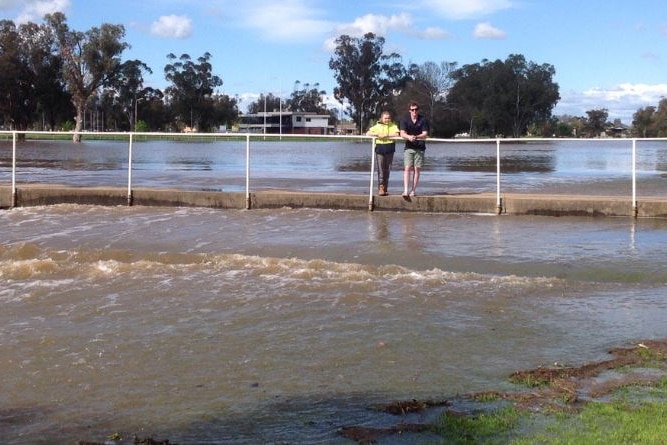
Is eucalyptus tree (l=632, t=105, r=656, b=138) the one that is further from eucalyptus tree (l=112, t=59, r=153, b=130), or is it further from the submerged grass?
the submerged grass

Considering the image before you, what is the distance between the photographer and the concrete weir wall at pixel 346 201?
11.9 m

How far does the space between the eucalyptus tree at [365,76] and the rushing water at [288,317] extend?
382 ft

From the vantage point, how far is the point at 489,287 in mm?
7348

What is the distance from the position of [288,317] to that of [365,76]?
123 m

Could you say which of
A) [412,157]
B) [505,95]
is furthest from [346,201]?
[505,95]

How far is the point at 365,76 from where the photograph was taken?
126625mm

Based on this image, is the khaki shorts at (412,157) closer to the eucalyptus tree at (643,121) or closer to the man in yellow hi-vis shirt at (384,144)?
the man in yellow hi-vis shirt at (384,144)

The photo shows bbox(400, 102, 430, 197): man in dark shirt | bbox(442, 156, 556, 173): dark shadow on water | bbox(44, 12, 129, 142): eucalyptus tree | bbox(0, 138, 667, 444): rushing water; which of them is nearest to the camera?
bbox(0, 138, 667, 444): rushing water

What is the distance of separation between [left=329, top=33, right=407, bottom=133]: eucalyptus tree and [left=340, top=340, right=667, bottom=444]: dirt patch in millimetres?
121018

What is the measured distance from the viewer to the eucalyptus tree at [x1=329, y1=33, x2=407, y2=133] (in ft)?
411

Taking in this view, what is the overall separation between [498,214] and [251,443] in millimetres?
8955

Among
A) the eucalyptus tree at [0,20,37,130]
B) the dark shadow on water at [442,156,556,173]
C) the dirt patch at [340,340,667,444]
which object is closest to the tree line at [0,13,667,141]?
the eucalyptus tree at [0,20,37,130]

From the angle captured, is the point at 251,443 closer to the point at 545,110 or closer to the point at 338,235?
the point at 338,235

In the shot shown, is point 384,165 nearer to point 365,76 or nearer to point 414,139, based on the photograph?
point 414,139
